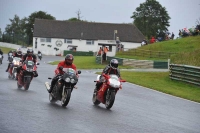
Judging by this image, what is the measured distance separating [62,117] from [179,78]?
20705 millimetres

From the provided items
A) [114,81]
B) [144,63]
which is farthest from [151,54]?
[114,81]

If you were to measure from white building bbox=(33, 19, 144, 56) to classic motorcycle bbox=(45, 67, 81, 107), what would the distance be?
9085 centimetres

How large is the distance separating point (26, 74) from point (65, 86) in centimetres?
613

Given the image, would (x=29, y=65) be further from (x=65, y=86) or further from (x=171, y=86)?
(x=171, y=86)

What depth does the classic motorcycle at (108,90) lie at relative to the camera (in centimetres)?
1605

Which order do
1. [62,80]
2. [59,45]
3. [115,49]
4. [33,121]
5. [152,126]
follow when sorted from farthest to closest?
Result: [59,45], [115,49], [62,80], [152,126], [33,121]

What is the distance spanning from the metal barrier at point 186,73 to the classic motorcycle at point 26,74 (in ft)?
38.6

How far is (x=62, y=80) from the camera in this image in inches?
629

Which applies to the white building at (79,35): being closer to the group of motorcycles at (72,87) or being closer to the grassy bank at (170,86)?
the grassy bank at (170,86)

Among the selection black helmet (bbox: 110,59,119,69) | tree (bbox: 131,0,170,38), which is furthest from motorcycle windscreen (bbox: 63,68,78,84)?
tree (bbox: 131,0,170,38)

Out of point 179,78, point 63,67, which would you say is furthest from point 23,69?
point 179,78

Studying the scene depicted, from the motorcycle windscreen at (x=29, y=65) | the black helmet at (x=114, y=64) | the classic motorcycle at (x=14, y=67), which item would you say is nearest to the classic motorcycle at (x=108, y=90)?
the black helmet at (x=114, y=64)

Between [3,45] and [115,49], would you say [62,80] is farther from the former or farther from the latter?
[3,45]

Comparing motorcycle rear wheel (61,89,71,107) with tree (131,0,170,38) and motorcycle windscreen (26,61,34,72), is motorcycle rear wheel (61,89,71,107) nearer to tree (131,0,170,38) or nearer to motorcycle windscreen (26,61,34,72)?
motorcycle windscreen (26,61,34,72)
